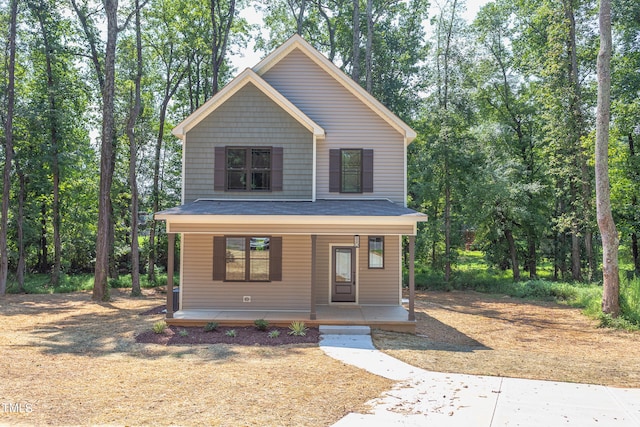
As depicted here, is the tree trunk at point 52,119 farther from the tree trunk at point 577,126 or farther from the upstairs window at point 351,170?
the tree trunk at point 577,126

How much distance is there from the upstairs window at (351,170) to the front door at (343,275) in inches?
76.5

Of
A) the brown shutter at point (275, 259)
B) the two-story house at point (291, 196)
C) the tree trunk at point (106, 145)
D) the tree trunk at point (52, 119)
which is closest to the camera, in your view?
the two-story house at point (291, 196)

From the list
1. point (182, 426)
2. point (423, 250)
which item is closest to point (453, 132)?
point (423, 250)

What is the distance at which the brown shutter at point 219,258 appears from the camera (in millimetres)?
12977

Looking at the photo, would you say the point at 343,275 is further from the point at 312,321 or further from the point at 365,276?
the point at 312,321

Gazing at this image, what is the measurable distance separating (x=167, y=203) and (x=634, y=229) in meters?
22.1

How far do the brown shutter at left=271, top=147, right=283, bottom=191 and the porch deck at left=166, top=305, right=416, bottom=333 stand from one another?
374 centimetres

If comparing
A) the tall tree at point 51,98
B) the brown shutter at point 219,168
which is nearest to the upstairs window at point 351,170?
the brown shutter at point 219,168

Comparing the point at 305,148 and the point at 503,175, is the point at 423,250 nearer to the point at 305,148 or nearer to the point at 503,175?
the point at 503,175

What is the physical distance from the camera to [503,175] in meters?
22.2

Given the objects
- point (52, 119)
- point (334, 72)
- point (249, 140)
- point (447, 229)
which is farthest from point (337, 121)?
point (52, 119)

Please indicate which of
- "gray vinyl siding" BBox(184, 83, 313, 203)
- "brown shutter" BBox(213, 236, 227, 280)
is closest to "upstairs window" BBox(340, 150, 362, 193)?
"gray vinyl siding" BBox(184, 83, 313, 203)

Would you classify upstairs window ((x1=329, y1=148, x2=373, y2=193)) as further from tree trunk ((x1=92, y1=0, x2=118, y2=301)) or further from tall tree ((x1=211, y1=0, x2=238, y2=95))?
tall tree ((x1=211, y1=0, x2=238, y2=95))

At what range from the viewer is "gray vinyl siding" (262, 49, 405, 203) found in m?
14.3
